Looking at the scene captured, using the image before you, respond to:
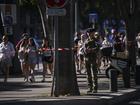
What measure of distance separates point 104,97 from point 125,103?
0.62 meters

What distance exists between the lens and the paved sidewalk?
15.8 m

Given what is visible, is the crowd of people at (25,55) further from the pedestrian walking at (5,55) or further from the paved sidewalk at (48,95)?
the paved sidewalk at (48,95)

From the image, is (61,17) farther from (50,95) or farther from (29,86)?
(29,86)

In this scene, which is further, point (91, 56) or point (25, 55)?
point (25, 55)

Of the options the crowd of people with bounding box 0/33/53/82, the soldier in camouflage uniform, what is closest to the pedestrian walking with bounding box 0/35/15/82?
the crowd of people with bounding box 0/33/53/82

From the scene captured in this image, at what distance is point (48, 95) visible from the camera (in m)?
17.3

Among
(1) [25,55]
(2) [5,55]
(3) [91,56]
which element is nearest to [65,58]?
(3) [91,56]

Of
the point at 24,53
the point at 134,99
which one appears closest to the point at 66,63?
the point at 134,99

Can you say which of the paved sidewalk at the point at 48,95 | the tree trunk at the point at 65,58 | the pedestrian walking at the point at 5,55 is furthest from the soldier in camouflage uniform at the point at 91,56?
the pedestrian walking at the point at 5,55

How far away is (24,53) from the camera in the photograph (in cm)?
2272

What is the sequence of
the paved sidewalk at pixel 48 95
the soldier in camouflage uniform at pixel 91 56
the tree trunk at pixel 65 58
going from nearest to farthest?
the paved sidewalk at pixel 48 95 < the tree trunk at pixel 65 58 < the soldier in camouflage uniform at pixel 91 56

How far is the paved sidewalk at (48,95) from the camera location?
623 inches

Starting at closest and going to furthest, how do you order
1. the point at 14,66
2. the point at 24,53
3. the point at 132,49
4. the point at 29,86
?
the point at 29,86, the point at 24,53, the point at 132,49, the point at 14,66

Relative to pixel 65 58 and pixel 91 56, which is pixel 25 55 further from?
pixel 65 58
